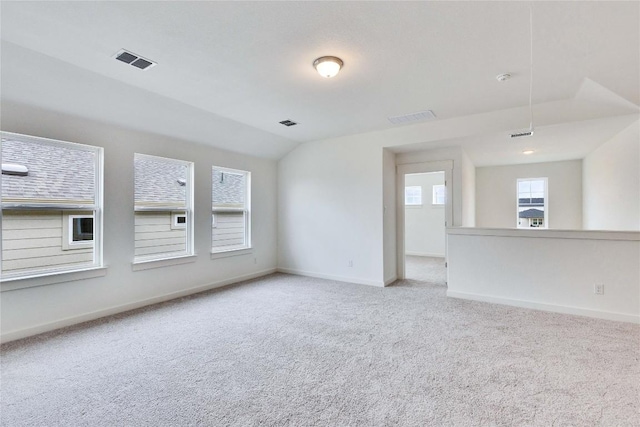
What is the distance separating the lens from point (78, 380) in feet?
7.49

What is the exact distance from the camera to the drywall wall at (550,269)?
3.46m

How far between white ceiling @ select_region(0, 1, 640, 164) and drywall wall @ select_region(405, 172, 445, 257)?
4.60 meters

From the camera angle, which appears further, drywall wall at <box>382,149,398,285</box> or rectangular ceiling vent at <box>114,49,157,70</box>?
drywall wall at <box>382,149,398,285</box>

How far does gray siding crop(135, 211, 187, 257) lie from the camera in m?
4.15

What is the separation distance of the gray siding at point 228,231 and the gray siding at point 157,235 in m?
0.62

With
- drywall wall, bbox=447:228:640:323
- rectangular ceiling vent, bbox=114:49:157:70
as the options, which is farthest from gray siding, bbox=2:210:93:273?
drywall wall, bbox=447:228:640:323

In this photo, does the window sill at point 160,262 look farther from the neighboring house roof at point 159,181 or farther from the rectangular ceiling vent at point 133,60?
the rectangular ceiling vent at point 133,60

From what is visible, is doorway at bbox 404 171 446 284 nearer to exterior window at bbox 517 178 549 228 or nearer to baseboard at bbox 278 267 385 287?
exterior window at bbox 517 178 549 228

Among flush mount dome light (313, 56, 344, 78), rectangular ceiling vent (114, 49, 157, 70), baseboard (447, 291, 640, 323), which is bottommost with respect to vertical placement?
baseboard (447, 291, 640, 323)

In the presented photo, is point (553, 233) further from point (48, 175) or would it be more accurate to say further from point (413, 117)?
point (48, 175)

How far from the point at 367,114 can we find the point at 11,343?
4.86 meters

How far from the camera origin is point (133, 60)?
2703mm

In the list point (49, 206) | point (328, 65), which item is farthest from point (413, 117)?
point (49, 206)

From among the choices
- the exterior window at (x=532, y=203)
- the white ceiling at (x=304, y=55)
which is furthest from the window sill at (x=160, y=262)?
the exterior window at (x=532, y=203)
